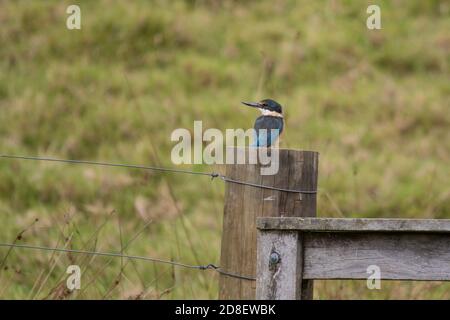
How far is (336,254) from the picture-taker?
2.92 metres

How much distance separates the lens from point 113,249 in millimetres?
6496

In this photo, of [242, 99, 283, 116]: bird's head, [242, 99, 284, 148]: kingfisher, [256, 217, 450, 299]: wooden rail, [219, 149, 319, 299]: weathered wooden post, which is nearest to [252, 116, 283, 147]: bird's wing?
[242, 99, 284, 148]: kingfisher

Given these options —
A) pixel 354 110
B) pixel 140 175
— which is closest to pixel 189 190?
pixel 140 175

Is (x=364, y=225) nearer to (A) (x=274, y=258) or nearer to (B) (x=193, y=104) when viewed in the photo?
(A) (x=274, y=258)

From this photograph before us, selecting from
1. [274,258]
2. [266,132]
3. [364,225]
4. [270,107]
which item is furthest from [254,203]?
[270,107]

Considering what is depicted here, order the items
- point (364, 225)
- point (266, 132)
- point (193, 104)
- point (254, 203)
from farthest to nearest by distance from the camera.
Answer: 1. point (193, 104)
2. point (266, 132)
3. point (254, 203)
4. point (364, 225)

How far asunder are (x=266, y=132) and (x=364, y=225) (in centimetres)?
135

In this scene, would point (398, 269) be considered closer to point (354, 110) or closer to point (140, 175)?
point (140, 175)

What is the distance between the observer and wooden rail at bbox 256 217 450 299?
2900mm

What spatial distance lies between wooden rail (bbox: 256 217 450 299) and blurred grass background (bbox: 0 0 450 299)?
257 cm

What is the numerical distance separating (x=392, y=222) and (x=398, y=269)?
0.62 ft

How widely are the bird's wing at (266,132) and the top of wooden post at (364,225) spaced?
1246 mm
